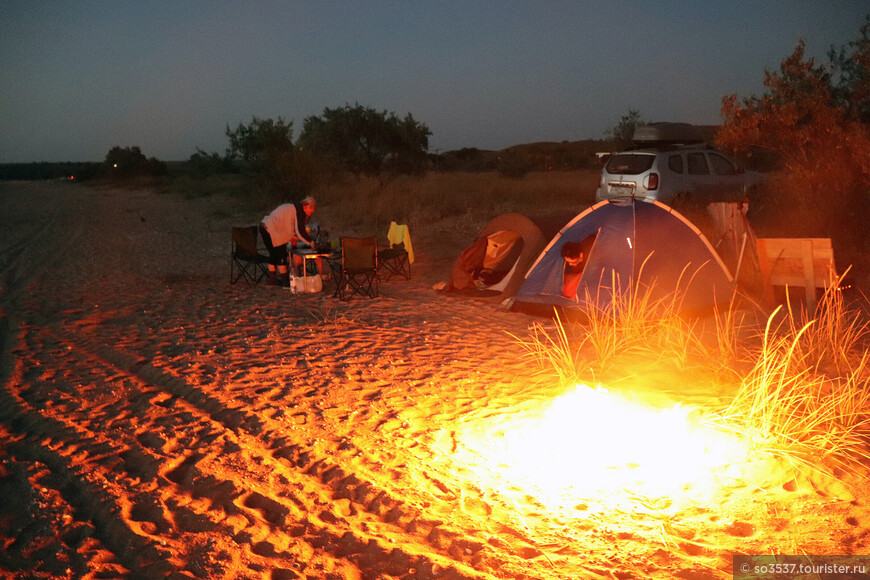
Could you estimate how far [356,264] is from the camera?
28.8 feet

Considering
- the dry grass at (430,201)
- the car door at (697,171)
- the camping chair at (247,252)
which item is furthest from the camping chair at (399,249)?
the car door at (697,171)

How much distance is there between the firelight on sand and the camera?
12.5 ft

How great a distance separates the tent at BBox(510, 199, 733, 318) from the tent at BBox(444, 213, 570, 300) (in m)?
0.51

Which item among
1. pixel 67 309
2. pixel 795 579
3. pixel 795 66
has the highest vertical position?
pixel 795 66

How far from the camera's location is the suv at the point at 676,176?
473 inches

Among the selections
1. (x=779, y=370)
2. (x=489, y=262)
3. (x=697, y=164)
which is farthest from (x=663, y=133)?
(x=779, y=370)

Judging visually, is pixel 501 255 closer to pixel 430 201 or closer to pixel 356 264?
pixel 356 264

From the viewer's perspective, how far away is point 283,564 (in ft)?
10.2

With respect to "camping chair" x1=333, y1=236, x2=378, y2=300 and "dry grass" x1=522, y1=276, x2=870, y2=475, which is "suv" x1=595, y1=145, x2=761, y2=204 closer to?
"dry grass" x1=522, y1=276, x2=870, y2=475

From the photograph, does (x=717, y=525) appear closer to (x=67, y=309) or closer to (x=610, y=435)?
(x=610, y=435)

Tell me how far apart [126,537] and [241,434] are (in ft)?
4.21

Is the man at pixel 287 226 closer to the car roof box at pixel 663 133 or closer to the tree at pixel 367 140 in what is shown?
the car roof box at pixel 663 133

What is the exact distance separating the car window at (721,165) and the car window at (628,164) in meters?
1.35

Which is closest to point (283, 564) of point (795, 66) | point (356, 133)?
point (795, 66)
